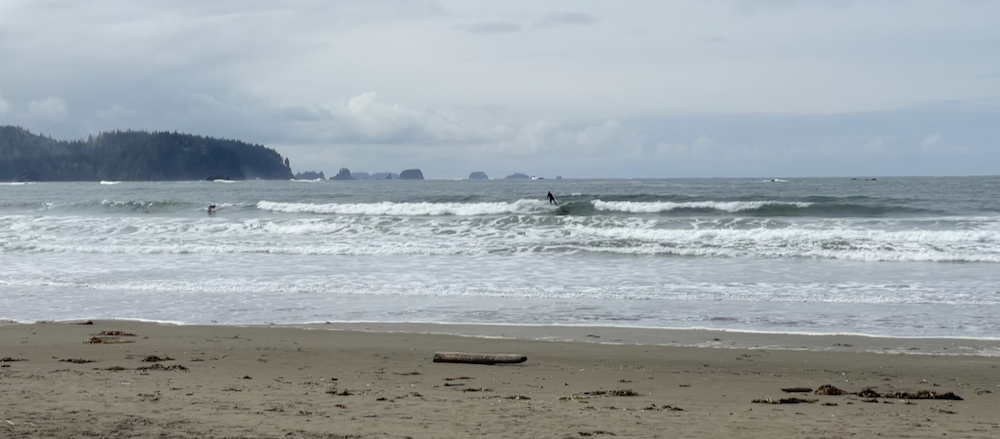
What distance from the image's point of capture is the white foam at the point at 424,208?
38.8 metres

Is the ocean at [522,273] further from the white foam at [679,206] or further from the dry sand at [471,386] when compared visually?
the white foam at [679,206]

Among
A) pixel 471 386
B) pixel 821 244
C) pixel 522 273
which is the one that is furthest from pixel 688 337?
pixel 821 244

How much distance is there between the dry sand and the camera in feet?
16.4

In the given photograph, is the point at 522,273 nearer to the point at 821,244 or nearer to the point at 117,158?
the point at 821,244

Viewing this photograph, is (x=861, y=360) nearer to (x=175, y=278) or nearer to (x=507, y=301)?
(x=507, y=301)

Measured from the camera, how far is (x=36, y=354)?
807 centimetres

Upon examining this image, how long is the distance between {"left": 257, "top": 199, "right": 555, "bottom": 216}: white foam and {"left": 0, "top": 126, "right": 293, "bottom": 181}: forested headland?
153260mm

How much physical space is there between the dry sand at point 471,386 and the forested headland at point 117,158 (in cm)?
18793

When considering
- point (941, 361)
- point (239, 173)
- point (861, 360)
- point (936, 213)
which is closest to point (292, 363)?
point (861, 360)

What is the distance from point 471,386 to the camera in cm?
651

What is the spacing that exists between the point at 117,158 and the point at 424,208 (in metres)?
168

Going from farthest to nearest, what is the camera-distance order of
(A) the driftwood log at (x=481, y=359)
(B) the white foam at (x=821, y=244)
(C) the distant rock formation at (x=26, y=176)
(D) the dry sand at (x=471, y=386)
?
(C) the distant rock formation at (x=26, y=176)
(B) the white foam at (x=821, y=244)
(A) the driftwood log at (x=481, y=359)
(D) the dry sand at (x=471, y=386)

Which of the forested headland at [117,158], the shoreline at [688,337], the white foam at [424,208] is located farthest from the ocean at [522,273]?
the forested headland at [117,158]

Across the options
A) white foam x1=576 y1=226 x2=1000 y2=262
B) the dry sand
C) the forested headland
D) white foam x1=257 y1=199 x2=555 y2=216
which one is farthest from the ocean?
the forested headland
